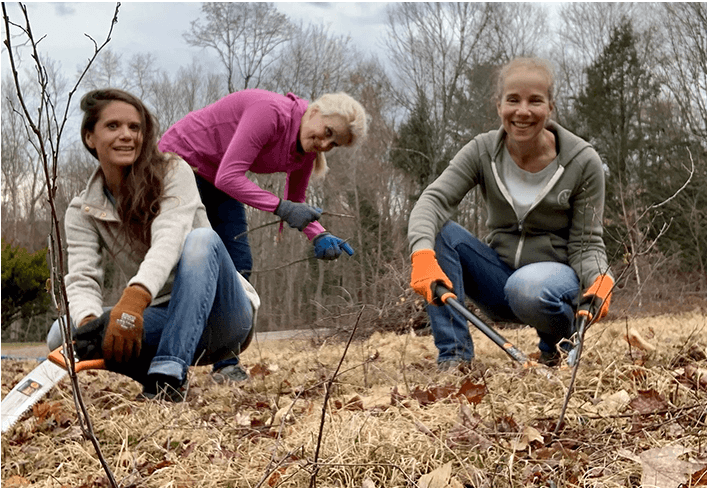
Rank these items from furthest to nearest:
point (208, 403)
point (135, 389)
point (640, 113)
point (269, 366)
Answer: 1. point (640, 113)
2. point (269, 366)
3. point (135, 389)
4. point (208, 403)

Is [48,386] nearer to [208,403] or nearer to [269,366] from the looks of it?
[208,403]

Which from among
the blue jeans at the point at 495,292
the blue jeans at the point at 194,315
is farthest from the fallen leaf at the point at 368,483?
the blue jeans at the point at 495,292

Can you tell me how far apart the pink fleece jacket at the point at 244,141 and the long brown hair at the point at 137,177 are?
2.10 feet

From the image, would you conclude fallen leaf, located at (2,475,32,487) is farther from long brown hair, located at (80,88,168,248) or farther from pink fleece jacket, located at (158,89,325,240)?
pink fleece jacket, located at (158,89,325,240)

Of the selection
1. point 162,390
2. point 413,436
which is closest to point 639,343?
point 413,436

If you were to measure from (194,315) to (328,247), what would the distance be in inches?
32.1

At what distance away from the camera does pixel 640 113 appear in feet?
55.7

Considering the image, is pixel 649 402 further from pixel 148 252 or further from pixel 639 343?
pixel 148 252

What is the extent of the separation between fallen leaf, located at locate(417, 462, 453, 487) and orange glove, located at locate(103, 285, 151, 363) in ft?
4.32

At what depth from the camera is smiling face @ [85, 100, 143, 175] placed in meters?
2.61

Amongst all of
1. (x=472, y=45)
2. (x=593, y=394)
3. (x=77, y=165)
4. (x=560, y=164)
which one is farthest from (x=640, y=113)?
(x=593, y=394)

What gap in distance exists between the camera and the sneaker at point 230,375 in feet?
9.90

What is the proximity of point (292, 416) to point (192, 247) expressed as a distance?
81cm

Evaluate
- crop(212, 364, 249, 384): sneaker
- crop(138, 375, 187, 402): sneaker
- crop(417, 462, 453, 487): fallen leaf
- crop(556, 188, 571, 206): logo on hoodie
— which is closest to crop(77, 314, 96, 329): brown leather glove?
crop(138, 375, 187, 402): sneaker
